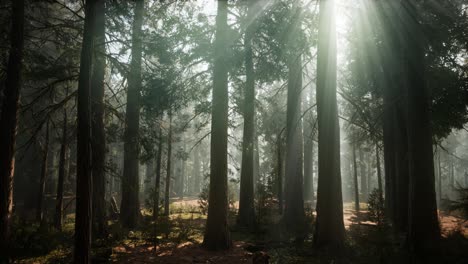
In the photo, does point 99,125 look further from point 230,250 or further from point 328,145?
point 328,145

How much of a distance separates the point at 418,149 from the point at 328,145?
2486 mm

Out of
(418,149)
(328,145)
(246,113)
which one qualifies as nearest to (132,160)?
(246,113)

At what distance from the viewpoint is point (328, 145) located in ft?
32.2

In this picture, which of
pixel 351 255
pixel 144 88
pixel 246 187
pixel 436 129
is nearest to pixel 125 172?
pixel 144 88

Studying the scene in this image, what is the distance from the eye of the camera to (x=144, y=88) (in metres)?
11.6

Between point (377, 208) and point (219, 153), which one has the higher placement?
point (219, 153)

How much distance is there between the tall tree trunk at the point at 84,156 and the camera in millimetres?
7020

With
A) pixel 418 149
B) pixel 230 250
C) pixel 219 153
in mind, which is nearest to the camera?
pixel 418 149

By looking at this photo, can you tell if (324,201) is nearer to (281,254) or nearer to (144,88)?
(281,254)

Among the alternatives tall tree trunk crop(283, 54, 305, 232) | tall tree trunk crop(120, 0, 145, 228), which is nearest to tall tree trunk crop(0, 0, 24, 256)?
tall tree trunk crop(120, 0, 145, 228)

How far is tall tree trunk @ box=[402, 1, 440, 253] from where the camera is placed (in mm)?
8477

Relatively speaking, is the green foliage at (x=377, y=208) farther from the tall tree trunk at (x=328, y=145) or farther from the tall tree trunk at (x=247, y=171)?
the tall tree trunk at (x=247, y=171)

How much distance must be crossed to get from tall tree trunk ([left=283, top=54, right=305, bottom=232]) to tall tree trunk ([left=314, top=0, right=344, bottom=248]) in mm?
4001

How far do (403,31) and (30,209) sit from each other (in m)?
28.1
